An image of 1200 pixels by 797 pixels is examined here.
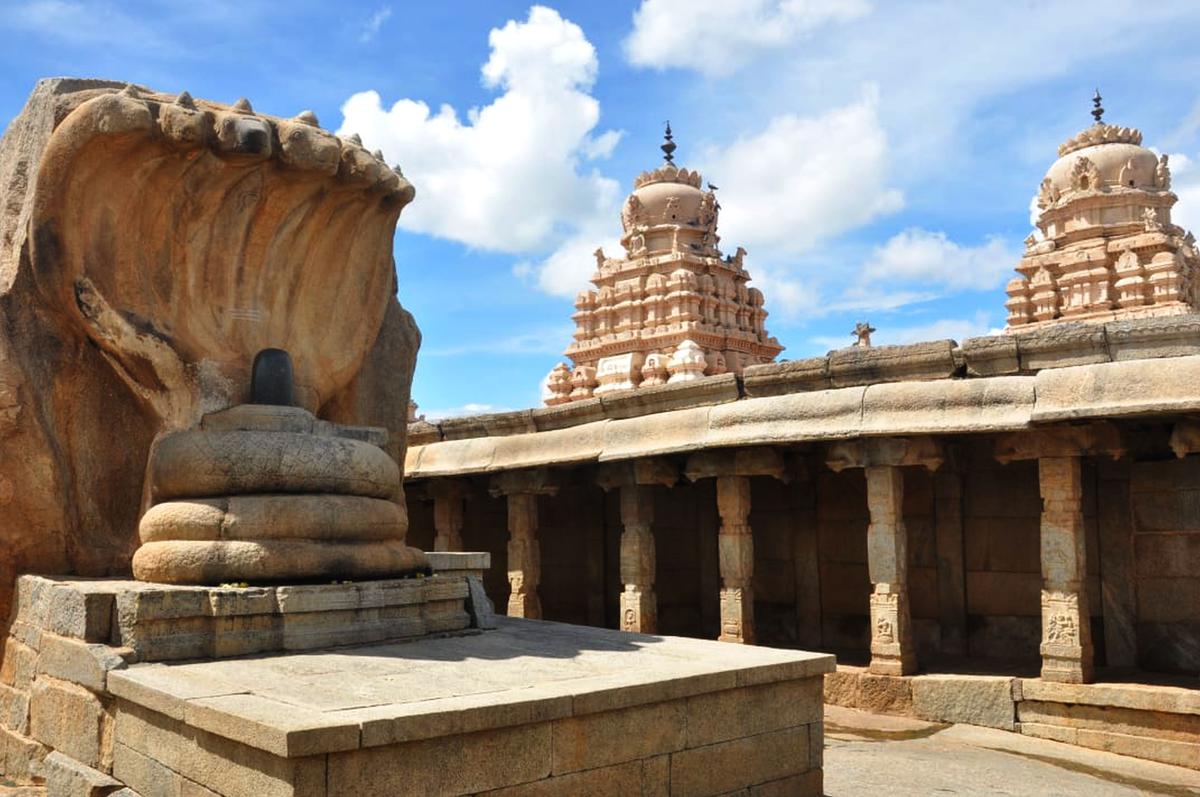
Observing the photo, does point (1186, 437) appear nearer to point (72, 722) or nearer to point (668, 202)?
point (72, 722)

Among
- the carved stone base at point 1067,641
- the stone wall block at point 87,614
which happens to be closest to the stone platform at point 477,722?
the stone wall block at point 87,614

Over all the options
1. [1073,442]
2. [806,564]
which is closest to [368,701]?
[1073,442]

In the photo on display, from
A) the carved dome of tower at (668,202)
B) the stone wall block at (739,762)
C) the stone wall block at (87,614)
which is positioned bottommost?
the stone wall block at (739,762)

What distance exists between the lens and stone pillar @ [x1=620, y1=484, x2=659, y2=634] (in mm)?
11148

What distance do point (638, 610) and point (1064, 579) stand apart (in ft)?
14.4

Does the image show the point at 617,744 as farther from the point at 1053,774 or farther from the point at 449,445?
the point at 449,445

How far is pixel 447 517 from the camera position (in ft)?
46.7

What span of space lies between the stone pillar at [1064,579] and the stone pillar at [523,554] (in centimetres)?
603

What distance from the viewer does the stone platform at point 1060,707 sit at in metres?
7.71

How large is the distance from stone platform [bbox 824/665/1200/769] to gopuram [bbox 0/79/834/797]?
10.4ft

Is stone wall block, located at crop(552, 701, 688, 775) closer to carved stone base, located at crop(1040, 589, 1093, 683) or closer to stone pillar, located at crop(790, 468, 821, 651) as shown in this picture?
carved stone base, located at crop(1040, 589, 1093, 683)

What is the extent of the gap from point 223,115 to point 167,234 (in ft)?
3.01

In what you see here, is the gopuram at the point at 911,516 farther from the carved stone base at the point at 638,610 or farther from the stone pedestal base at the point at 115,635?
the stone pedestal base at the point at 115,635

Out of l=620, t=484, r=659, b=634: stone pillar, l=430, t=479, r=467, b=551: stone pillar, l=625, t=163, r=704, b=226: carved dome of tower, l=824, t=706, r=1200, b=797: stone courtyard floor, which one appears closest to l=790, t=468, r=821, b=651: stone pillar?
l=620, t=484, r=659, b=634: stone pillar
